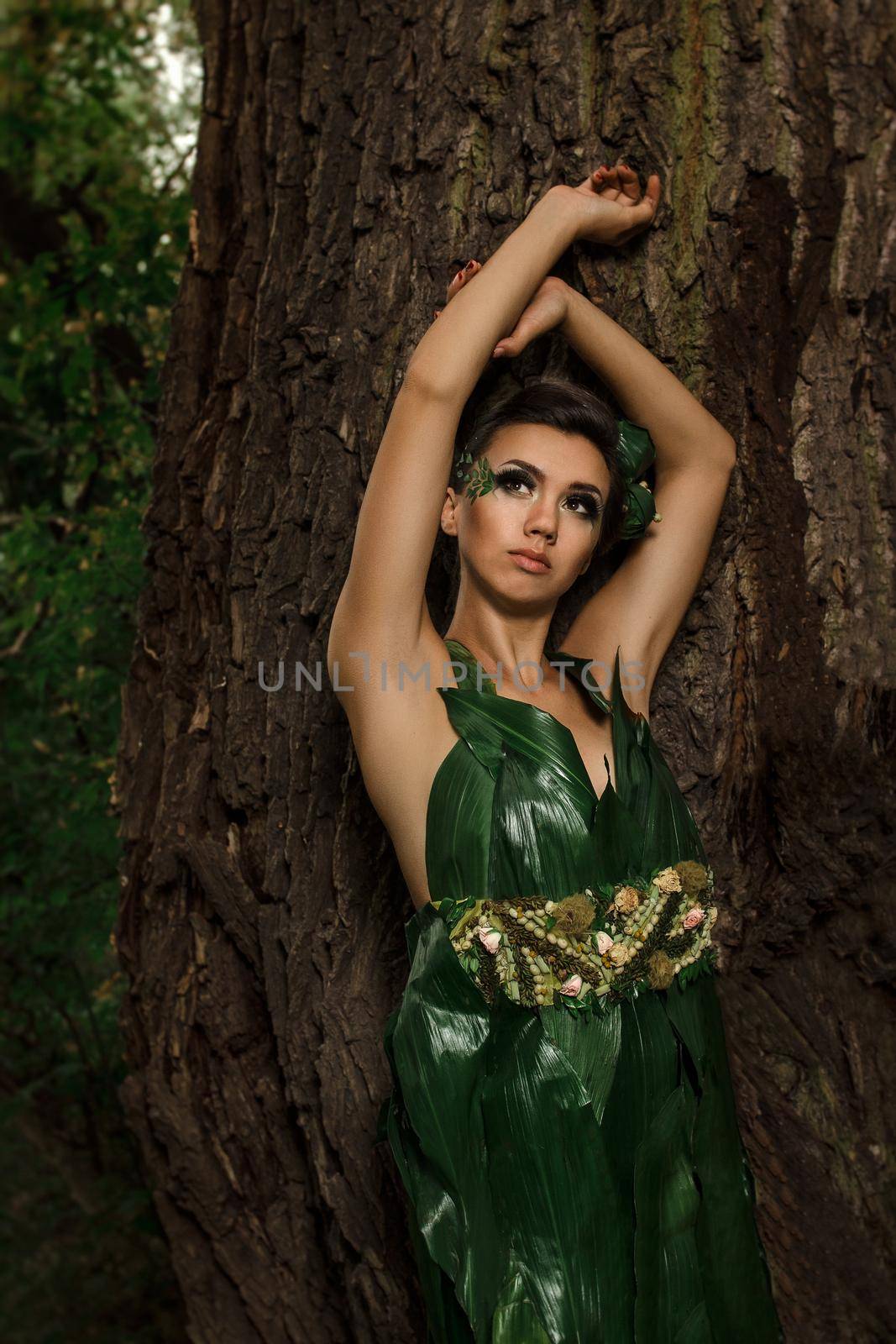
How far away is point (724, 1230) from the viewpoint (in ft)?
4.94

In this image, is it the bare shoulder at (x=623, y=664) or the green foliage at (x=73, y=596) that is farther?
the green foliage at (x=73, y=596)

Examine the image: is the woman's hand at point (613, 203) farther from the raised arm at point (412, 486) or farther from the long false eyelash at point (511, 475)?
the long false eyelash at point (511, 475)

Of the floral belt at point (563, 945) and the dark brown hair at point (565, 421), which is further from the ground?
the dark brown hair at point (565, 421)

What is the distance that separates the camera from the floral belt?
136 cm

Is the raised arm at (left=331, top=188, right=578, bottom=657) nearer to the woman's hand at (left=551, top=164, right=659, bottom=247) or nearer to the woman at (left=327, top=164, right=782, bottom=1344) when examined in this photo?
the woman at (left=327, top=164, right=782, bottom=1344)

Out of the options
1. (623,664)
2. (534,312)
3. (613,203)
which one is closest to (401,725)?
(623,664)

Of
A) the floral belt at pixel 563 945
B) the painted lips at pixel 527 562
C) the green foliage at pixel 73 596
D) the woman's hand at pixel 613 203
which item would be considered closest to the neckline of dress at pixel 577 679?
the painted lips at pixel 527 562

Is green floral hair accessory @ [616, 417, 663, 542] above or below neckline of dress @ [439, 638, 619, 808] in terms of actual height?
above

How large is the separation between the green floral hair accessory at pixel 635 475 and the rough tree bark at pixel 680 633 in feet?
0.50

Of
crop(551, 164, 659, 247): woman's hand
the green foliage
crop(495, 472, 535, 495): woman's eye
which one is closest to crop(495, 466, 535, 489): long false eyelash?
crop(495, 472, 535, 495): woman's eye

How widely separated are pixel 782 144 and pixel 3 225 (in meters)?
2.89

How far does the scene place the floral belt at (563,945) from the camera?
4.47 ft

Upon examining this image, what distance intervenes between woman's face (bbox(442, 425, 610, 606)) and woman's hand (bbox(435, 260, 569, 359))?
0.36 ft

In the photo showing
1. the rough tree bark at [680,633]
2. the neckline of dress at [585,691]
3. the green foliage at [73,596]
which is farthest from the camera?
the green foliage at [73,596]
